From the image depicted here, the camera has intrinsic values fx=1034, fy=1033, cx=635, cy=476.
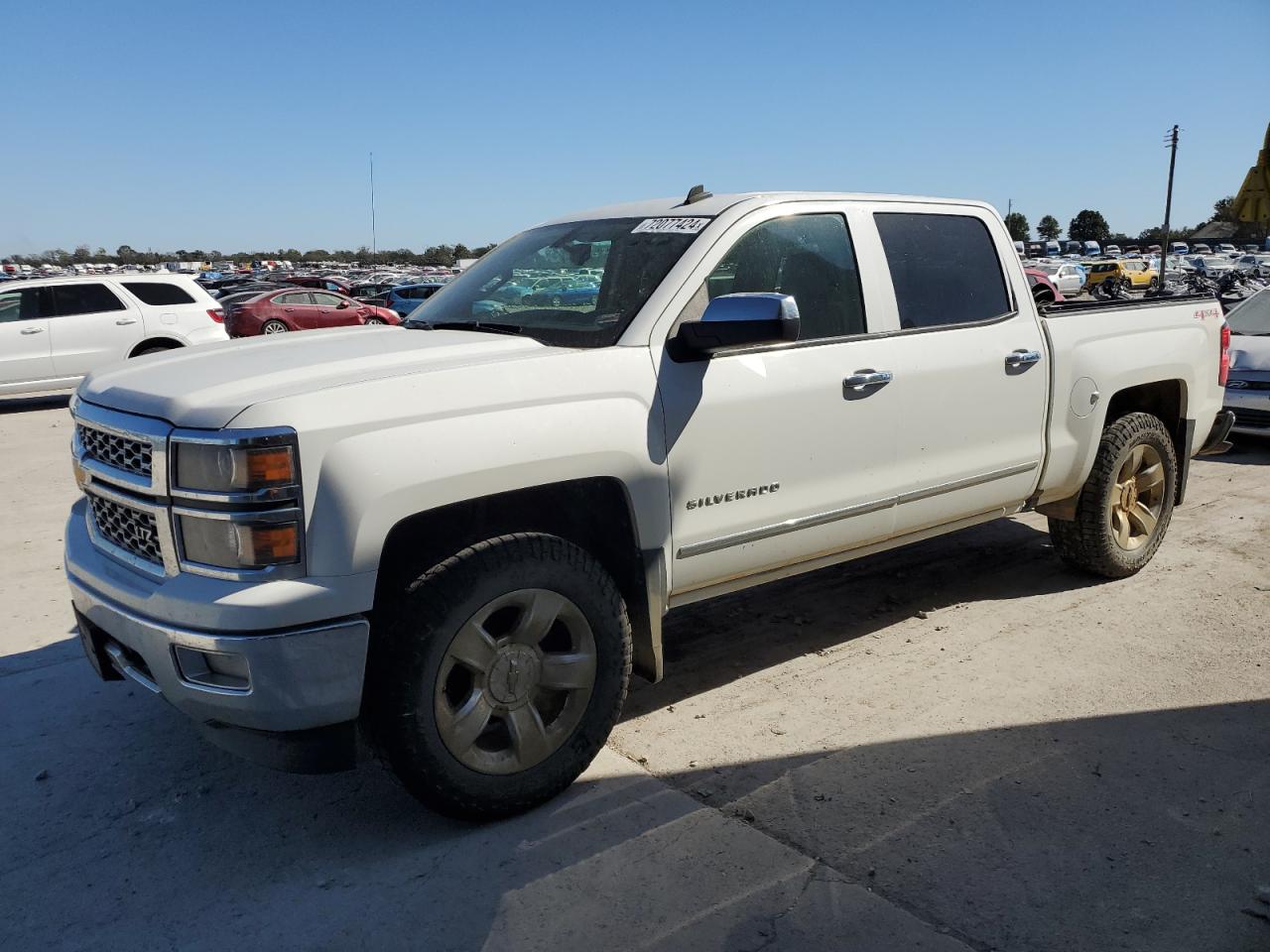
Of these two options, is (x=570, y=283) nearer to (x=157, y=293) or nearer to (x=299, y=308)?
(x=157, y=293)

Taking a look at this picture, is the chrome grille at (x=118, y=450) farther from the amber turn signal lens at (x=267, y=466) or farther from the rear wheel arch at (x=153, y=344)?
the rear wheel arch at (x=153, y=344)

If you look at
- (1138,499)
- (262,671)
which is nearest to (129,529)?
(262,671)

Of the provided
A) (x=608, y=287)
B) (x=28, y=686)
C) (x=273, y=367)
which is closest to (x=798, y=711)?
(x=608, y=287)

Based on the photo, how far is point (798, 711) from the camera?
3941 mm

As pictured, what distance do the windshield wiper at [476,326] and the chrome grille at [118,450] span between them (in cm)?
125

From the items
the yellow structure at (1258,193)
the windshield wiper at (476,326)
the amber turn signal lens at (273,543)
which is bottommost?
the amber turn signal lens at (273,543)

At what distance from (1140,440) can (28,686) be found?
5.27 m

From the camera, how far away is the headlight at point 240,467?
2.65 metres

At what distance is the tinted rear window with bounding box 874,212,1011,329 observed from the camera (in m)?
4.23

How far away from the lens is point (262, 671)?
2.67 metres

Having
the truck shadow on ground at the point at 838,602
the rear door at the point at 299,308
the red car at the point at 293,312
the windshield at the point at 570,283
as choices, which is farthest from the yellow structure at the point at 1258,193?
the rear door at the point at 299,308

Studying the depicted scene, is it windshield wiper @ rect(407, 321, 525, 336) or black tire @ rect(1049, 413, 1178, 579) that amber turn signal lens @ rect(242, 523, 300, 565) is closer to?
windshield wiper @ rect(407, 321, 525, 336)

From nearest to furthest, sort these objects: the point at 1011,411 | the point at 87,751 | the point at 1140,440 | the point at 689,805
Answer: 1. the point at 689,805
2. the point at 87,751
3. the point at 1011,411
4. the point at 1140,440

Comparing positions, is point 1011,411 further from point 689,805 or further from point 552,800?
point 552,800
